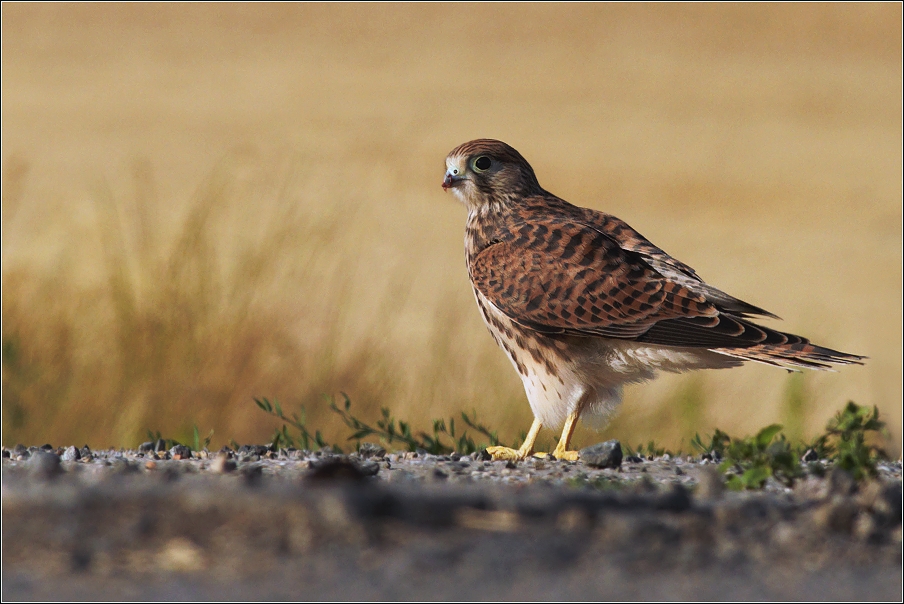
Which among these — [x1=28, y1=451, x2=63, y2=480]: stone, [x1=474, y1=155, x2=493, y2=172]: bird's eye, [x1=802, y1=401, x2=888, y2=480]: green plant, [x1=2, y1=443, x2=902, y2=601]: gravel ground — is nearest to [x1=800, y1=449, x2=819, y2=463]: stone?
[x1=802, y1=401, x2=888, y2=480]: green plant

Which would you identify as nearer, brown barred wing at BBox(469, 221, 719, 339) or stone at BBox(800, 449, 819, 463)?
stone at BBox(800, 449, 819, 463)

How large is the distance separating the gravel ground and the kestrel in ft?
5.46

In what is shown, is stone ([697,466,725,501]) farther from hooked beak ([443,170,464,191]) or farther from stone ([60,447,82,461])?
hooked beak ([443,170,464,191])

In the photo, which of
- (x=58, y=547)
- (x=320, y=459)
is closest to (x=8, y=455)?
(x=320, y=459)

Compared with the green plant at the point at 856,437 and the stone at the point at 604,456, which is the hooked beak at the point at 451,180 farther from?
the green plant at the point at 856,437

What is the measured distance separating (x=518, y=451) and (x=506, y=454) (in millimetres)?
66

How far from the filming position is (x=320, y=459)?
407cm

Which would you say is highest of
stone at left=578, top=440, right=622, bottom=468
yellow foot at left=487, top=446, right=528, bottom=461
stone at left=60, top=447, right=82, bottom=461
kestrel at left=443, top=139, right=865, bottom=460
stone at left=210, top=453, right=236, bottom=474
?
kestrel at left=443, top=139, right=865, bottom=460

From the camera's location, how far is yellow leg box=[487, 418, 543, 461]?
4.46m

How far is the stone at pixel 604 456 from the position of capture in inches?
154

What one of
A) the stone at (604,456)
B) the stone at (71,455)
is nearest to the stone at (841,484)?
the stone at (604,456)

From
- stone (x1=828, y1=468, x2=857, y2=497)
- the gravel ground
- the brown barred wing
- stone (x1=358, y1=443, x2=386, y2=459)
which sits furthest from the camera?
the brown barred wing

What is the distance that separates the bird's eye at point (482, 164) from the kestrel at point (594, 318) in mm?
348

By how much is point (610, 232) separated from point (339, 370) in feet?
8.03
